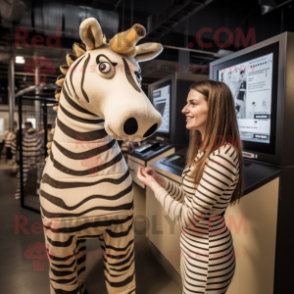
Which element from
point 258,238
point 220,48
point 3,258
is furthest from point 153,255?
point 220,48

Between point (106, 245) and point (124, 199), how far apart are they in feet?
0.75

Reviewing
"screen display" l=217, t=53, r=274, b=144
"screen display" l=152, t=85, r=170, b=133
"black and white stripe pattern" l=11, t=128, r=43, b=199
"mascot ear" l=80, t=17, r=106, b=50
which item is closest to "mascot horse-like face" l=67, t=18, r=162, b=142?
"mascot ear" l=80, t=17, r=106, b=50

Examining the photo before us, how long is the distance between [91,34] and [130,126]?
1.28ft

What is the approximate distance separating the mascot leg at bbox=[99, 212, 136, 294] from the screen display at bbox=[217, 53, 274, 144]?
958 mm

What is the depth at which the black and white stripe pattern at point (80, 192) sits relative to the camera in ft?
3.01

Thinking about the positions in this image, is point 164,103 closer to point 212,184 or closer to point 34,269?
point 212,184

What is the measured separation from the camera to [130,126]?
2.50ft

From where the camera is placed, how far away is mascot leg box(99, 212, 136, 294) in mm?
991

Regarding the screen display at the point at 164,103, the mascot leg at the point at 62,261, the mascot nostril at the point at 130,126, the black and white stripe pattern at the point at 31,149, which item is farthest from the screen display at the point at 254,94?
the black and white stripe pattern at the point at 31,149

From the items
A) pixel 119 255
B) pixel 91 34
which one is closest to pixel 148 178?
pixel 119 255

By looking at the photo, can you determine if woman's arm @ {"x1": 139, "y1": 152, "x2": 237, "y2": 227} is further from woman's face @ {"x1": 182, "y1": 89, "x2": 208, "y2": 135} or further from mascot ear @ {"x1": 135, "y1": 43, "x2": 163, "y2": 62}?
mascot ear @ {"x1": 135, "y1": 43, "x2": 163, "y2": 62}

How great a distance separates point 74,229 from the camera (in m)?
0.93

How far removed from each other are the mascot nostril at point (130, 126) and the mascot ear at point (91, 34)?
35 cm

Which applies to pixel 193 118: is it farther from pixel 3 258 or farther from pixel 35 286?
pixel 3 258
